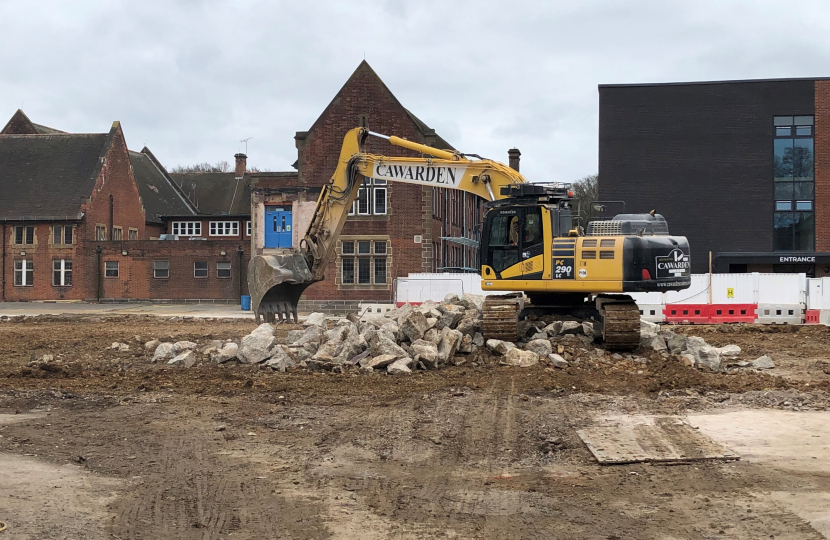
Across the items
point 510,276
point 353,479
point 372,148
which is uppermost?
point 372,148

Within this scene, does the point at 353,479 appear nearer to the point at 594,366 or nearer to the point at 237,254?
the point at 594,366

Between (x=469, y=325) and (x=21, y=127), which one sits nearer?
(x=469, y=325)

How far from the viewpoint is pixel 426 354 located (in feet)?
46.4

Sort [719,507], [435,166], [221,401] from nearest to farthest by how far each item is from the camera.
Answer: [719,507] < [221,401] < [435,166]

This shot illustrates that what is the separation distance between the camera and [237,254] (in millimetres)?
44688

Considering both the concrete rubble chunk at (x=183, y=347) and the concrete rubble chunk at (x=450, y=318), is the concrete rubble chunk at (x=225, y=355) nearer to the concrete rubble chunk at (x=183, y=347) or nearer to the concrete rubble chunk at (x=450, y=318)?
the concrete rubble chunk at (x=183, y=347)

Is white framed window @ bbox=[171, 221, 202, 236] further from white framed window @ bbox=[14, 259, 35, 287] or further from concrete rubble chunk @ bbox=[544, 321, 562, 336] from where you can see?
concrete rubble chunk @ bbox=[544, 321, 562, 336]

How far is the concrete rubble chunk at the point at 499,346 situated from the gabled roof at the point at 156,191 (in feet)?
142

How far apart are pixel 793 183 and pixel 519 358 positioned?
2999cm

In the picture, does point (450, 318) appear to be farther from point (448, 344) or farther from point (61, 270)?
point (61, 270)

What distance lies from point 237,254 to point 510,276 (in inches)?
1217

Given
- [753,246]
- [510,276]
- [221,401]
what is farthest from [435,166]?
[753,246]

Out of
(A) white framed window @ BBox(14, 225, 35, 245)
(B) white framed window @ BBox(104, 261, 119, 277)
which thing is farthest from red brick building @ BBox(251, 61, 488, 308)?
(A) white framed window @ BBox(14, 225, 35, 245)

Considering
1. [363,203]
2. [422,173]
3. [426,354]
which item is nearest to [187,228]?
[363,203]
